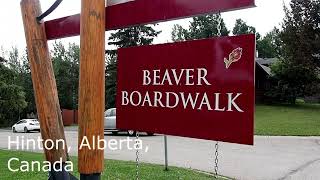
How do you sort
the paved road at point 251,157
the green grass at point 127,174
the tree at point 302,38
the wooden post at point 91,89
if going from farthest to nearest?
the tree at point 302,38 < the paved road at point 251,157 < the green grass at point 127,174 < the wooden post at point 91,89

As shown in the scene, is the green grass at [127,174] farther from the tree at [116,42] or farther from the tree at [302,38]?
the tree at [302,38]

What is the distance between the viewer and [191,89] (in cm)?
360

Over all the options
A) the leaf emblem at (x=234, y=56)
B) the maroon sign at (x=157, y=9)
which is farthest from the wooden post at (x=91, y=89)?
the leaf emblem at (x=234, y=56)

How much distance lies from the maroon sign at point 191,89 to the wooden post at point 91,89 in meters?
0.46

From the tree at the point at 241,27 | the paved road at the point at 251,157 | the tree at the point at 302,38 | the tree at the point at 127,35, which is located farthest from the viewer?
the tree at the point at 241,27

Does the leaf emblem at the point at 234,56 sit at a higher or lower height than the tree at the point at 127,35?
lower

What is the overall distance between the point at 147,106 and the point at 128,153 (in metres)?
12.3

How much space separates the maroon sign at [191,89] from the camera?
3.28 meters

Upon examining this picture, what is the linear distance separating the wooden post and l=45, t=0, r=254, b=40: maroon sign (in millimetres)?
175

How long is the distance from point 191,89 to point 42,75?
66.3 inches

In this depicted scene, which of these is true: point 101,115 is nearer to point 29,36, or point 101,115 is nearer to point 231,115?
Answer: point 231,115

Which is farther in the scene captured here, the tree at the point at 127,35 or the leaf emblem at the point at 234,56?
the tree at the point at 127,35

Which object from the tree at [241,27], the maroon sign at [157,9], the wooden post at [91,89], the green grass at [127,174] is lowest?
the green grass at [127,174]

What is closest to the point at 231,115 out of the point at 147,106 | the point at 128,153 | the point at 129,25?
the point at 147,106
